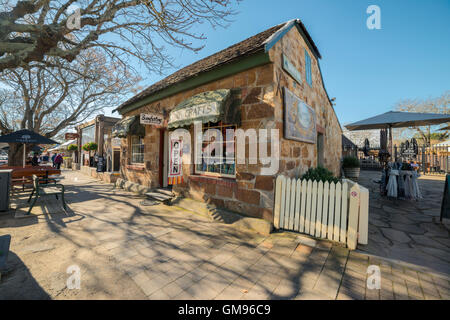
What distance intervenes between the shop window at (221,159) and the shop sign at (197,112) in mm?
752

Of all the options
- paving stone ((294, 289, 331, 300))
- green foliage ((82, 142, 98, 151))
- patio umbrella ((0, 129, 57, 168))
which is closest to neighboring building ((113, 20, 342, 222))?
paving stone ((294, 289, 331, 300))

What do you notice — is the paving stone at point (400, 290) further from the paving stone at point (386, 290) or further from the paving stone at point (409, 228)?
the paving stone at point (409, 228)

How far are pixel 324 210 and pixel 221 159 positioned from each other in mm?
2635

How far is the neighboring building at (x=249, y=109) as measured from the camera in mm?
3920

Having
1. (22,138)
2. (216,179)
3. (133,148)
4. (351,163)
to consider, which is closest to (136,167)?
(133,148)

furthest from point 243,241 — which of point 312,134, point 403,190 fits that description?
point 403,190

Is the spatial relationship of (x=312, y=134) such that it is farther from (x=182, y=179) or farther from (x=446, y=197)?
(x=182, y=179)

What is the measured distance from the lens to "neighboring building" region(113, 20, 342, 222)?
154 inches

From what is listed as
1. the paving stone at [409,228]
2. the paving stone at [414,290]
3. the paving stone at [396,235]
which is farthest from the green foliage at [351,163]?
the paving stone at [414,290]

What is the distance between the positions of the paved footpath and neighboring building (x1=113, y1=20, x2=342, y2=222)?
3.43 ft

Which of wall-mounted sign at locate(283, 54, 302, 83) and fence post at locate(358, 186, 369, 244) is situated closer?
fence post at locate(358, 186, 369, 244)

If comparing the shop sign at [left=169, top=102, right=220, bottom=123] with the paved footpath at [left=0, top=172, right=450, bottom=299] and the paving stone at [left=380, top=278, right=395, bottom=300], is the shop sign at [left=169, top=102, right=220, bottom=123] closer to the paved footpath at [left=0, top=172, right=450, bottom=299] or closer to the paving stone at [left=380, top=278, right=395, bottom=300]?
the paved footpath at [left=0, top=172, right=450, bottom=299]

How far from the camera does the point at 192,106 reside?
181 inches

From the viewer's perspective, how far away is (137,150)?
825 centimetres
